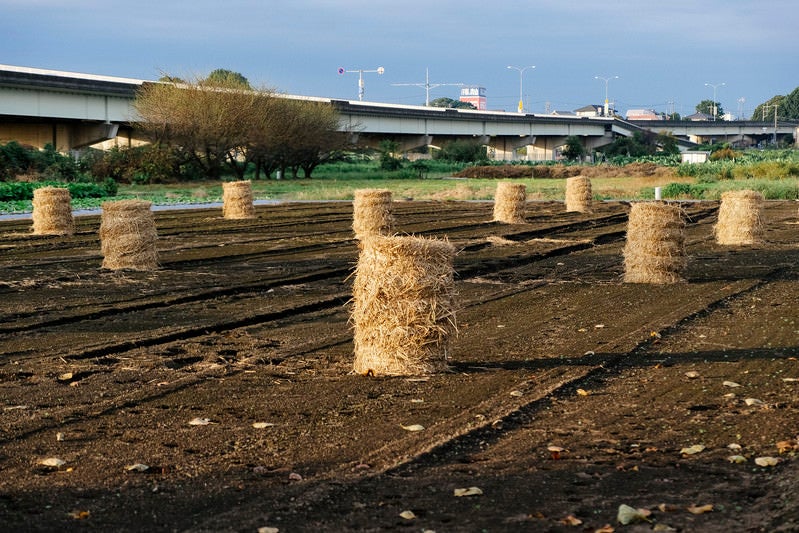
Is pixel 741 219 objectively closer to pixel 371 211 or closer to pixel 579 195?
pixel 371 211

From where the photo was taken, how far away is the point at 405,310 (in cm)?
1048

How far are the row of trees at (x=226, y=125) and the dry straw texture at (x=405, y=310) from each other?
5668 cm

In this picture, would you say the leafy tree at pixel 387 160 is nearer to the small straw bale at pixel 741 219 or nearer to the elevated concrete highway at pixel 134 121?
the elevated concrete highway at pixel 134 121

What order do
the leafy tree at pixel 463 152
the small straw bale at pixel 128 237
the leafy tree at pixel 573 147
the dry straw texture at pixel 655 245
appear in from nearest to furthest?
the dry straw texture at pixel 655 245 → the small straw bale at pixel 128 237 → the leafy tree at pixel 463 152 → the leafy tree at pixel 573 147

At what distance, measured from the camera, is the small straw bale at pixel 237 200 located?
111 ft

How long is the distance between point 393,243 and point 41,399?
3.50m

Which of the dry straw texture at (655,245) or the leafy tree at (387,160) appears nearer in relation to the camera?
the dry straw texture at (655,245)

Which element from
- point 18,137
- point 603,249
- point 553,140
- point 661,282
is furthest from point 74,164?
point 553,140

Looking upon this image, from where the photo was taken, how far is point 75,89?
63.2 metres

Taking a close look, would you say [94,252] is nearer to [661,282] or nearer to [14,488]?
[661,282]

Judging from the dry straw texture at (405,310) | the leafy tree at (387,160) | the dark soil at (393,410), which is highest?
the leafy tree at (387,160)

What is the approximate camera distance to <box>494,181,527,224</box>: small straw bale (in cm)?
3234

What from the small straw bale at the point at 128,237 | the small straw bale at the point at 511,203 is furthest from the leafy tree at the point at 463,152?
the small straw bale at the point at 128,237

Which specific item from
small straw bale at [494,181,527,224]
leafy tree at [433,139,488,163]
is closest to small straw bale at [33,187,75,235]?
small straw bale at [494,181,527,224]
